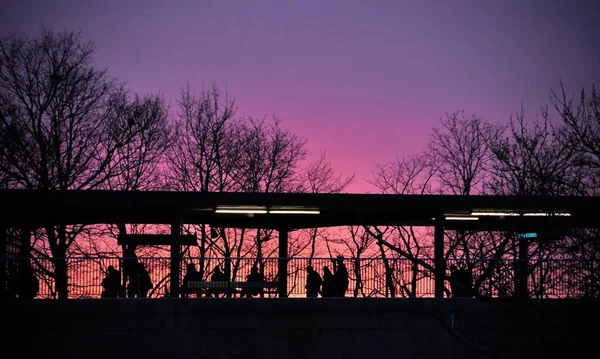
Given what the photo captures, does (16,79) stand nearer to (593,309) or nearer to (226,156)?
(226,156)

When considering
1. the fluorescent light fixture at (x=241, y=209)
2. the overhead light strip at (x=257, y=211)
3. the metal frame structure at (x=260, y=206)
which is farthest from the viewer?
the overhead light strip at (x=257, y=211)

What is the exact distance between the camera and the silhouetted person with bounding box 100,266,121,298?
22312mm

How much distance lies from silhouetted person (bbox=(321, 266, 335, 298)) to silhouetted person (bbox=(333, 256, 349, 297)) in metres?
0.12

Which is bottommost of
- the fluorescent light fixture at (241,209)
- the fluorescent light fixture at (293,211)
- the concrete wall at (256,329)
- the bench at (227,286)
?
the concrete wall at (256,329)

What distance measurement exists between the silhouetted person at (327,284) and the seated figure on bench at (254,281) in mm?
1731

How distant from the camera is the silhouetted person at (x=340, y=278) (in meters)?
23.0

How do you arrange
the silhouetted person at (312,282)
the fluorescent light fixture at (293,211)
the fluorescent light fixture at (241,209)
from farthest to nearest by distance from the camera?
the fluorescent light fixture at (293,211)
the fluorescent light fixture at (241,209)
the silhouetted person at (312,282)

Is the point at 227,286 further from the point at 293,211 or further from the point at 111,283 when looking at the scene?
the point at 293,211

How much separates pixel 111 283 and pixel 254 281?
389 cm

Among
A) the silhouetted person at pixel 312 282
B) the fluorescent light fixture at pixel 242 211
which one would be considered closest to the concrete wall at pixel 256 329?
the silhouetted person at pixel 312 282

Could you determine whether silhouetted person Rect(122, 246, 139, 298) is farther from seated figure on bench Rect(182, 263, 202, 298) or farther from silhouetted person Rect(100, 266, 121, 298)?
seated figure on bench Rect(182, 263, 202, 298)

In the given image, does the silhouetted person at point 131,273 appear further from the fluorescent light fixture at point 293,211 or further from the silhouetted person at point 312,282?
the fluorescent light fixture at point 293,211

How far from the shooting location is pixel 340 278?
23.2 meters

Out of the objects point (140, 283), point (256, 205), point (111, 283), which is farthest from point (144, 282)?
point (256, 205)
